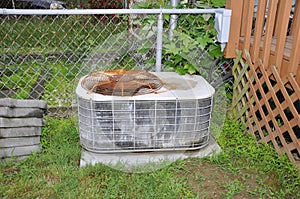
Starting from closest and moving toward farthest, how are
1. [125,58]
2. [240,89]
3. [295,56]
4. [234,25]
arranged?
[295,56]
[234,25]
[240,89]
[125,58]

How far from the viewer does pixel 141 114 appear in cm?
226

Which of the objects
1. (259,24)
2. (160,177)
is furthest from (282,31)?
(160,177)

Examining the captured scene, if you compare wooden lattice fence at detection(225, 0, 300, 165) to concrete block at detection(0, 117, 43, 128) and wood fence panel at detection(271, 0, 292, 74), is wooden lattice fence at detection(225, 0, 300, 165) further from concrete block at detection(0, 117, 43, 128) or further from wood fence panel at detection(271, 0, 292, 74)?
concrete block at detection(0, 117, 43, 128)

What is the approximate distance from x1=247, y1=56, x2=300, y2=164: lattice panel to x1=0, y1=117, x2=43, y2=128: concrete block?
183cm

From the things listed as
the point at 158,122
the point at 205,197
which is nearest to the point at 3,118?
the point at 158,122

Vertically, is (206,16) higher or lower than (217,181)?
higher

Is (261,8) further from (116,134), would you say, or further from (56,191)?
(56,191)

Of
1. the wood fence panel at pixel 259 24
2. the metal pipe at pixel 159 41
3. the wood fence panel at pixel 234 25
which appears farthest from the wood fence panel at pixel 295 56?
the metal pipe at pixel 159 41

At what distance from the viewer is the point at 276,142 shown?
2445 millimetres

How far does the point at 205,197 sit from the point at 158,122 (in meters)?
0.63

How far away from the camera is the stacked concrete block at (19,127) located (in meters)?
2.34

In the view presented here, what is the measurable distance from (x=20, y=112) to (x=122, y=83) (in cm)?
85

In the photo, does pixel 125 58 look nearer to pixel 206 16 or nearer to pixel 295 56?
pixel 206 16

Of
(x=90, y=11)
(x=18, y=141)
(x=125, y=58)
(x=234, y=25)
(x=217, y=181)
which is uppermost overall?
(x=90, y=11)
